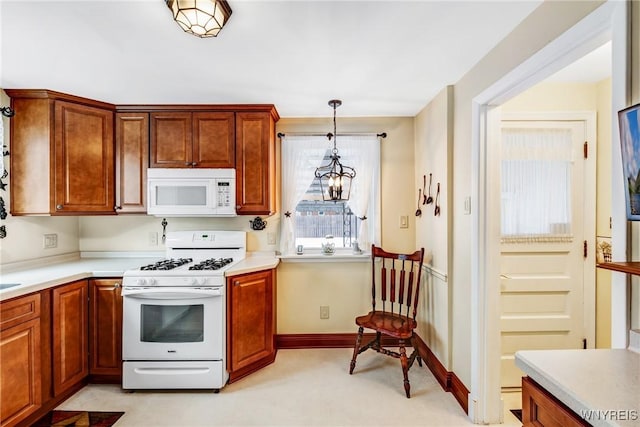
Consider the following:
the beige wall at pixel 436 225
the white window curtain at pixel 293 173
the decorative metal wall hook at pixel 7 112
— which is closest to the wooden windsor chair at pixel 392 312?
the beige wall at pixel 436 225

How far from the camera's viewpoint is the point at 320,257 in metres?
3.04

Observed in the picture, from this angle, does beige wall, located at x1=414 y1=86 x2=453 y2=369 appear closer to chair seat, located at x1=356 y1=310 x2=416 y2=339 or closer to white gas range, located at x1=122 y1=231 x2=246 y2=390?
chair seat, located at x1=356 y1=310 x2=416 y2=339

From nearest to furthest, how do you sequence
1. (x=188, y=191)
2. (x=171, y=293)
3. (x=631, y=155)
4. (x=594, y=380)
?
(x=594, y=380)
(x=631, y=155)
(x=171, y=293)
(x=188, y=191)

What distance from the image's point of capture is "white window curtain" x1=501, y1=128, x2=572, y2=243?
2309 mm

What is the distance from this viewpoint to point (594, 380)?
2.81 ft

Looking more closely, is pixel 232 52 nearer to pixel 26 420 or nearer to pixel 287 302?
pixel 287 302

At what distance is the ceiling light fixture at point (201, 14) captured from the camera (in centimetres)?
130

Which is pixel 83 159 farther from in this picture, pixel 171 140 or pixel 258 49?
pixel 258 49

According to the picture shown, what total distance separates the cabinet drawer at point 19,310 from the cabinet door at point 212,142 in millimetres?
1440

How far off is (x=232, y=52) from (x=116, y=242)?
7.43 feet

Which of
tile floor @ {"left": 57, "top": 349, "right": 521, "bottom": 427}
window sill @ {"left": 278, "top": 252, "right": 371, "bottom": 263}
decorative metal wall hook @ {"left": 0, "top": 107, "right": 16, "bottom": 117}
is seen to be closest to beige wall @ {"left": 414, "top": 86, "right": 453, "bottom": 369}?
tile floor @ {"left": 57, "top": 349, "right": 521, "bottom": 427}

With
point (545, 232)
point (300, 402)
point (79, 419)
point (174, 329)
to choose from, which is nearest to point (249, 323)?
point (174, 329)

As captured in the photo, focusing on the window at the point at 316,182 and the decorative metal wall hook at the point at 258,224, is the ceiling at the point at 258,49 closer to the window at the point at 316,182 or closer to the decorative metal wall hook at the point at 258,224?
the window at the point at 316,182

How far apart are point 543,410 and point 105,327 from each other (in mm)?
2728
